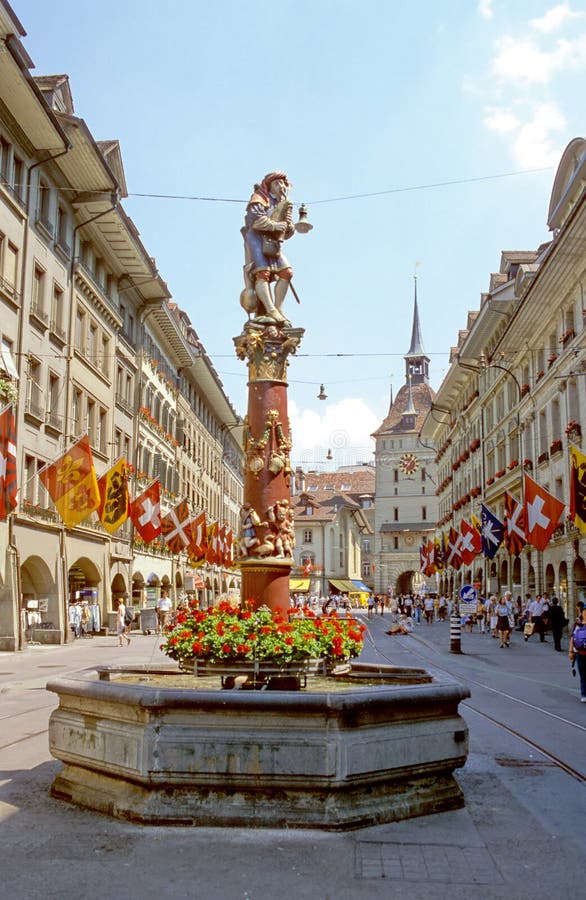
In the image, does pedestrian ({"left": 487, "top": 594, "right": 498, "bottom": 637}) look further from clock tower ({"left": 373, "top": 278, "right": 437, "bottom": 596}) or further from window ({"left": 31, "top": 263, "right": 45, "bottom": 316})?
clock tower ({"left": 373, "top": 278, "right": 437, "bottom": 596})

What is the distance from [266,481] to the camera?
37.3 feet

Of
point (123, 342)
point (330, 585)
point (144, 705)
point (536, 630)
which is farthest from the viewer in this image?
point (330, 585)

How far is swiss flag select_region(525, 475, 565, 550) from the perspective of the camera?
27.7m

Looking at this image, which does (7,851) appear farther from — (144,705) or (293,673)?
(293,673)

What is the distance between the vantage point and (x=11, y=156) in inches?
1152

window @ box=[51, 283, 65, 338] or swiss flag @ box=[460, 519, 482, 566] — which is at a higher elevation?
window @ box=[51, 283, 65, 338]

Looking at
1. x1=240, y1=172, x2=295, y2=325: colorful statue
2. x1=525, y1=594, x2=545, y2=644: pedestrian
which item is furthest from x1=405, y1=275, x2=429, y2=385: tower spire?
x1=240, y1=172, x2=295, y2=325: colorful statue

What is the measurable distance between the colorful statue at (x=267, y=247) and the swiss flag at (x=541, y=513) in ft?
56.9

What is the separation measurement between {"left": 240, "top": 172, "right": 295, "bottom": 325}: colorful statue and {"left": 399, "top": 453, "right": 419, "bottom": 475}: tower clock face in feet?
361

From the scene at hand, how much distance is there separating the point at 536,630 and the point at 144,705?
1250 inches

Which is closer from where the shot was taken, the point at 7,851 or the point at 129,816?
the point at 7,851

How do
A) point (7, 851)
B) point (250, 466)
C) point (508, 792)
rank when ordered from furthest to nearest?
point (250, 466)
point (508, 792)
point (7, 851)

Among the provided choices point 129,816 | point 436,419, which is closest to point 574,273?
point 129,816

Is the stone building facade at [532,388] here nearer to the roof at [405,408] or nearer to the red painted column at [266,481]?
the red painted column at [266,481]
